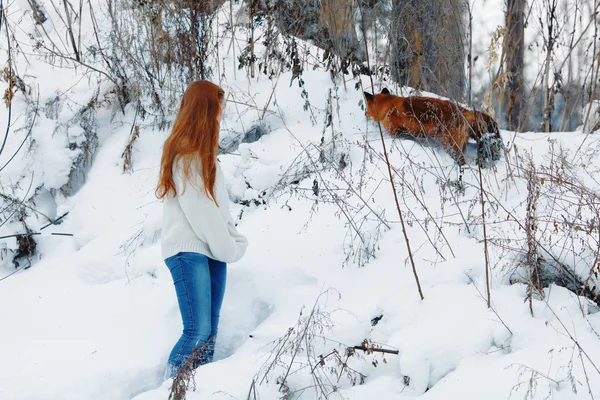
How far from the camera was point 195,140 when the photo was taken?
3.18 m

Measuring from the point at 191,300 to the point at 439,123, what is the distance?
241 cm

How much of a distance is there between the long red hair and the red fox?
1698mm

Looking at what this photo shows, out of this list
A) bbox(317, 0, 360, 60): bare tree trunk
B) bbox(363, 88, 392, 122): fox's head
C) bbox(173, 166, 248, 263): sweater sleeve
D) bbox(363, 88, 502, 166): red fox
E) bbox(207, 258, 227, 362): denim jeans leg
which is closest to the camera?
bbox(173, 166, 248, 263): sweater sleeve

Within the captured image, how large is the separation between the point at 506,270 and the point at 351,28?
3.80 m

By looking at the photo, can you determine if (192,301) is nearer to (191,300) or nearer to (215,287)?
(191,300)

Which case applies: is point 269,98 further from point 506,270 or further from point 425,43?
point 506,270

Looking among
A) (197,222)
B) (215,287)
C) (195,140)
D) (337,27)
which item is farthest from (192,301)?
(337,27)

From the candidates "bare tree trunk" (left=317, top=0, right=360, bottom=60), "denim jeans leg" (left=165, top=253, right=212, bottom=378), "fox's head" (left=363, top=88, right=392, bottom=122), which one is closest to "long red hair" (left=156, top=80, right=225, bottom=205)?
"denim jeans leg" (left=165, top=253, right=212, bottom=378)

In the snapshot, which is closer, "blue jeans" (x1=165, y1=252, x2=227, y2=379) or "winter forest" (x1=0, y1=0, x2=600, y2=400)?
"winter forest" (x1=0, y1=0, x2=600, y2=400)

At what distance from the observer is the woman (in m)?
3.17

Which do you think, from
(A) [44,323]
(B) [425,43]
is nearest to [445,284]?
(A) [44,323]

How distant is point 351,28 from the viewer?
6461 millimetres

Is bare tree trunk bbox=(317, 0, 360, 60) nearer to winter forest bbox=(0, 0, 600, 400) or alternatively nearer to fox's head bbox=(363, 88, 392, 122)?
winter forest bbox=(0, 0, 600, 400)

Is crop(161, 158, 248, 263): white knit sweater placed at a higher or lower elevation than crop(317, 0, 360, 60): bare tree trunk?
lower
